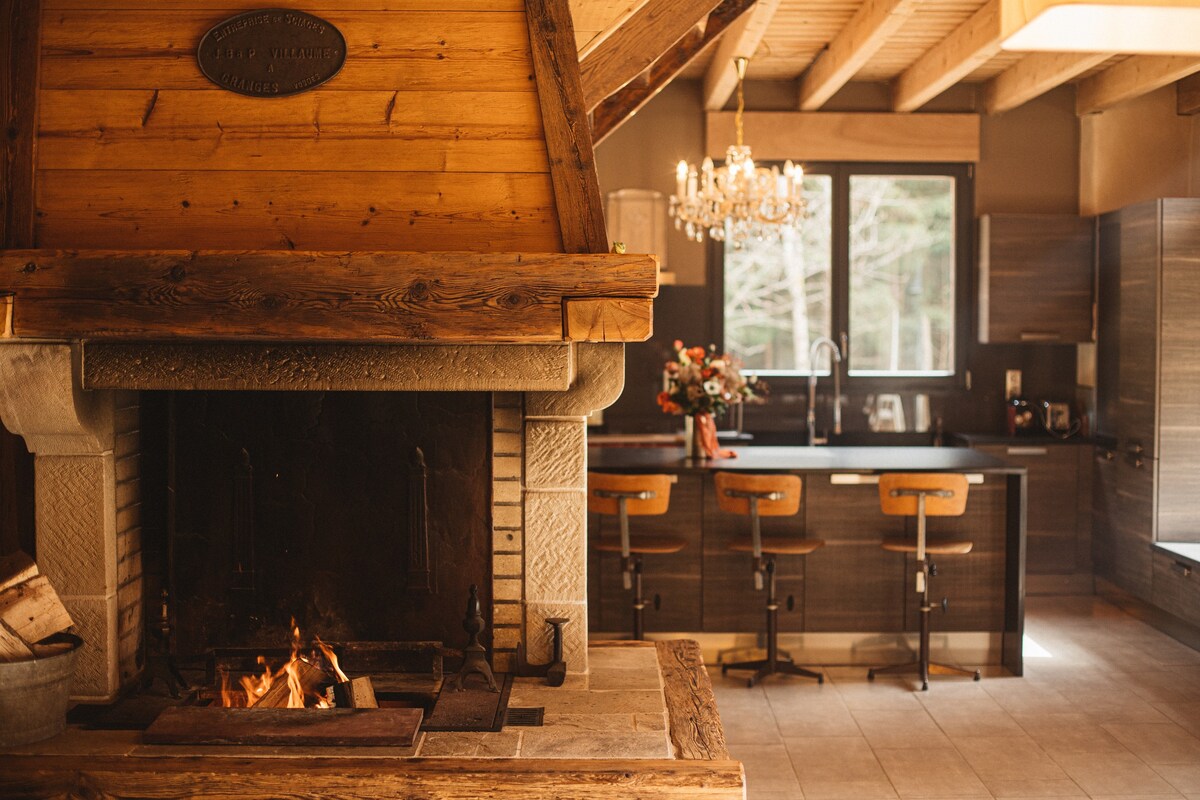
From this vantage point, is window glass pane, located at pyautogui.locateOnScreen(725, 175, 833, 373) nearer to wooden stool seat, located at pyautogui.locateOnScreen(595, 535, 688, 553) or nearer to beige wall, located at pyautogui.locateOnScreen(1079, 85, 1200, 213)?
beige wall, located at pyautogui.locateOnScreen(1079, 85, 1200, 213)

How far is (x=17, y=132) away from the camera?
3002mm

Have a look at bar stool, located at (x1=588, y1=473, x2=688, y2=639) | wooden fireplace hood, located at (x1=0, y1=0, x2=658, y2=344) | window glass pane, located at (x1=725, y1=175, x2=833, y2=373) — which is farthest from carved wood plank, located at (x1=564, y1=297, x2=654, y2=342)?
window glass pane, located at (x1=725, y1=175, x2=833, y2=373)

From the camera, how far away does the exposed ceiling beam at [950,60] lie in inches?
216

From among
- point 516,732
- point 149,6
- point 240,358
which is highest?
point 149,6

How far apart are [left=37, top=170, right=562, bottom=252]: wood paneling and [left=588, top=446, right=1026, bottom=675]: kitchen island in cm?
260

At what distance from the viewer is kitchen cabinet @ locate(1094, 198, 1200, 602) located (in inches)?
241

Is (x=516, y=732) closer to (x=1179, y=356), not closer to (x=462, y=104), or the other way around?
(x=462, y=104)

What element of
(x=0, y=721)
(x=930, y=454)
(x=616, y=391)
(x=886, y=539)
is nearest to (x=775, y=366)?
(x=930, y=454)

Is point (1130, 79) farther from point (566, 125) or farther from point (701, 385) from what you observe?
point (566, 125)

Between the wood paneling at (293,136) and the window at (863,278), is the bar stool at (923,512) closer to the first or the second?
the window at (863,278)

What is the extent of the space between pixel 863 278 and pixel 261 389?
5089mm

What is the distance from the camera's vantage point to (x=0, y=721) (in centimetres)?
309

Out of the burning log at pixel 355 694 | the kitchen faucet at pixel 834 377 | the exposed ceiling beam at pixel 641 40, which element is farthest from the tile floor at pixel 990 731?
the exposed ceiling beam at pixel 641 40

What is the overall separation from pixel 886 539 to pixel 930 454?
0.71 metres
